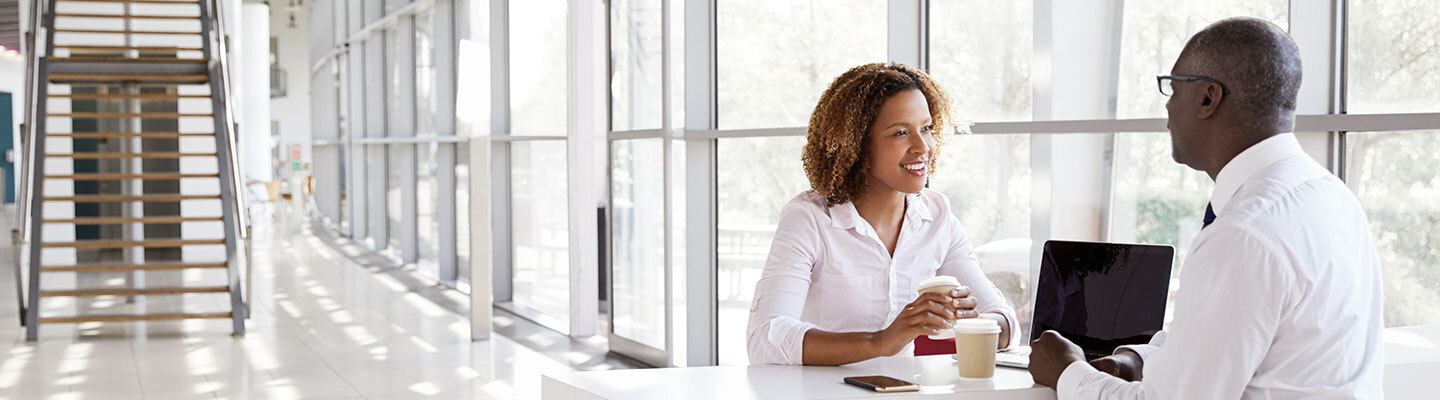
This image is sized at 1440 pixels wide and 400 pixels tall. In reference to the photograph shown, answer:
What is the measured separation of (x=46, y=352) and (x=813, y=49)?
513 cm

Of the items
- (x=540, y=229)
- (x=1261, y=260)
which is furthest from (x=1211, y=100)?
(x=540, y=229)

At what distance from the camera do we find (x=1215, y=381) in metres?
1.83

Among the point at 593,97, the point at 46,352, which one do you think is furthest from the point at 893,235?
the point at 46,352

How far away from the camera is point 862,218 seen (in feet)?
9.53

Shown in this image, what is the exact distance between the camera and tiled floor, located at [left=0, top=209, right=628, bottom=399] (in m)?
6.71

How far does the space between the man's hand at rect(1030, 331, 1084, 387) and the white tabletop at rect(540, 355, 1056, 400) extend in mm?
32

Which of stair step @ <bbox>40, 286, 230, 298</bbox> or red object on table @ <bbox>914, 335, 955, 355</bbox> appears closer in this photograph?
red object on table @ <bbox>914, 335, 955, 355</bbox>

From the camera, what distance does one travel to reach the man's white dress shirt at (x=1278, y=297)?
5.89 feet

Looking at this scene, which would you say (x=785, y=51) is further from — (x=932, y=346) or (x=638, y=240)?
(x=932, y=346)

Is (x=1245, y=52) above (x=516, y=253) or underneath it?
above


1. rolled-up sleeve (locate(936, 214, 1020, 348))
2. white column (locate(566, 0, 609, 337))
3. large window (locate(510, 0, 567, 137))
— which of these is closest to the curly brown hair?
rolled-up sleeve (locate(936, 214, 1020, 348))

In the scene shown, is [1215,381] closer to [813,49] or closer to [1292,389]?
[1292,389]

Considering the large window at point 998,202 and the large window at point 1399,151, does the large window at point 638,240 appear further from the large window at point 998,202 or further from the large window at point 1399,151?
the large window at point 1399,151

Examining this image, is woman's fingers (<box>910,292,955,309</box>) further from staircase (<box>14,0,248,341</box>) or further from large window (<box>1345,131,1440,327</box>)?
staircase (<box>14,0,248,341</box>)
